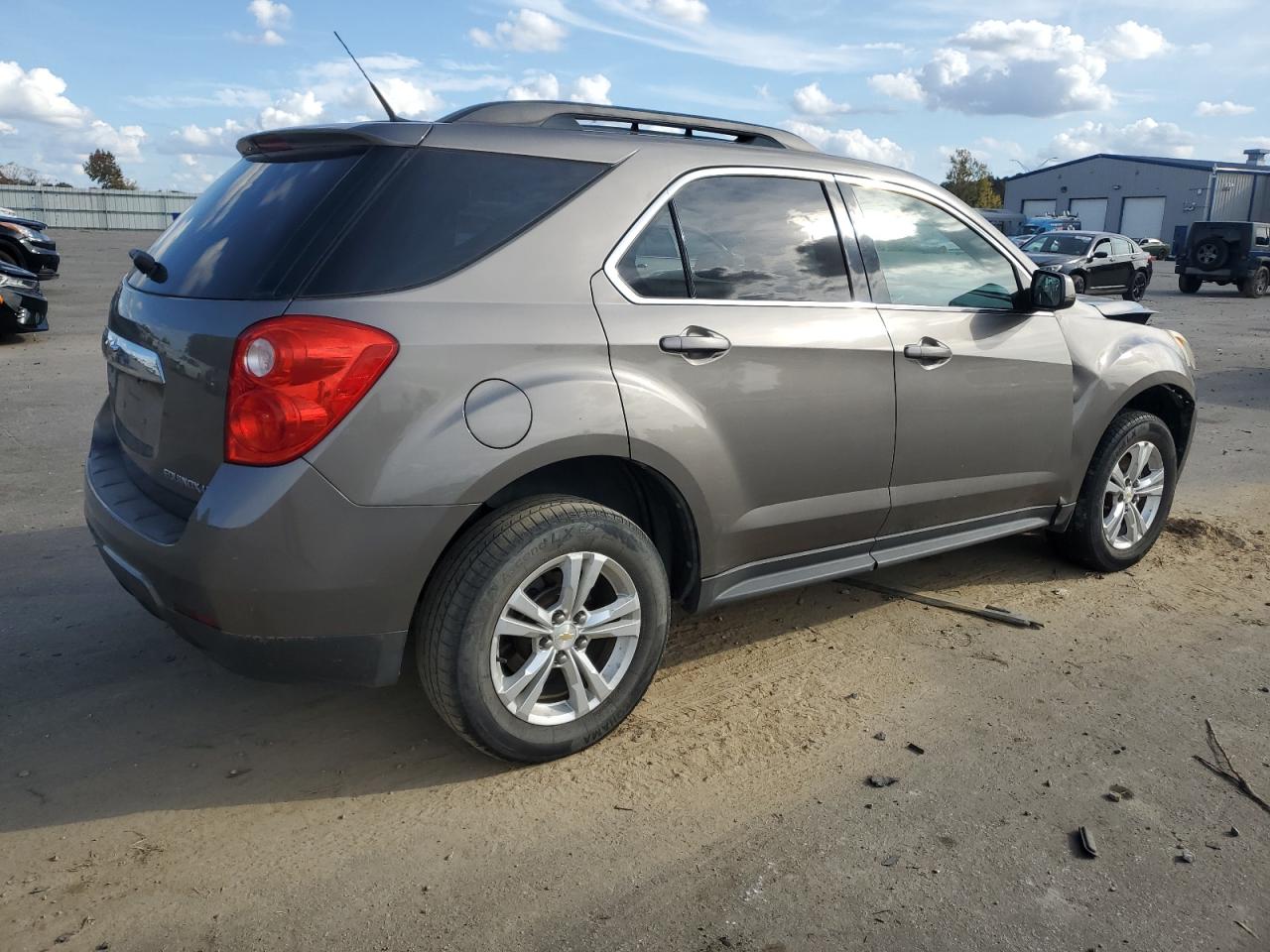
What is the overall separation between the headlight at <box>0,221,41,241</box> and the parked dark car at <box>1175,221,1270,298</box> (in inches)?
1035

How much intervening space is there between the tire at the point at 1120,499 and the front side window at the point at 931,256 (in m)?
0.94

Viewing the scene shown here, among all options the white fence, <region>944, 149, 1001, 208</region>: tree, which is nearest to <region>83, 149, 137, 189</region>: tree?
the white fence

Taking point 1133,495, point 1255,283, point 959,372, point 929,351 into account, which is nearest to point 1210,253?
point 1255,283

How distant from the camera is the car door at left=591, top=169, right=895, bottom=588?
3186 millimetres

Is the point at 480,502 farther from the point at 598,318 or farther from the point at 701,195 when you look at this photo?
the point at 701,195

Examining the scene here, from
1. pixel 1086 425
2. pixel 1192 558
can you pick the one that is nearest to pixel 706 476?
pixel 1086 425

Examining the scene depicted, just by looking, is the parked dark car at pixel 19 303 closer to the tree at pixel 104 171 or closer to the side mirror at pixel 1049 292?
the side mirror at pixel 1049 292

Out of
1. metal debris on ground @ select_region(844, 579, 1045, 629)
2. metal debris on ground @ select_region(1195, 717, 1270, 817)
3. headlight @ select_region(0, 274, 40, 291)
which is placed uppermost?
headlight @ select_region(0, 274, 40, 291)

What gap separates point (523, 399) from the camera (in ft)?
9.49

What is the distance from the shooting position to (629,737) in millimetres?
3365

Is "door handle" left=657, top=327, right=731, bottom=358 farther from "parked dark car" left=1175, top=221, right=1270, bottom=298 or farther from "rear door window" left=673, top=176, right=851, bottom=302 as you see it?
"parked dark car" left=1175, top=221, right=1270, bottom=298

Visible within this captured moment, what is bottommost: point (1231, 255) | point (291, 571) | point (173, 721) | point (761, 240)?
point (173, 721)

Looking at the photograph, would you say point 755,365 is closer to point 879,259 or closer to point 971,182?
point 879,259

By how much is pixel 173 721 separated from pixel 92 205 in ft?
184
